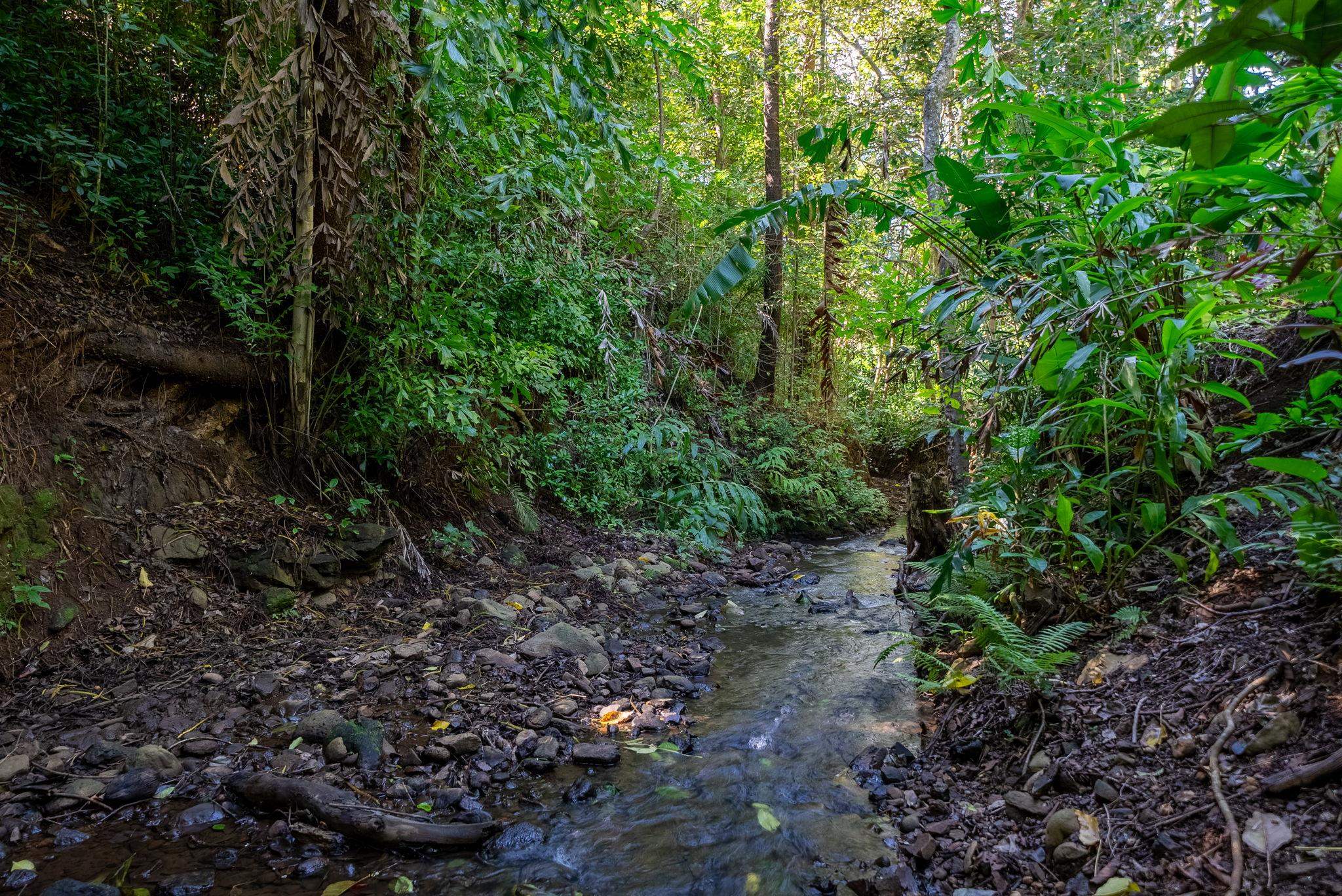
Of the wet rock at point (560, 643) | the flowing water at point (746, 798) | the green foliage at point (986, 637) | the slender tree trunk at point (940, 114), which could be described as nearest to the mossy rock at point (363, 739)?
the flowing water at point (746, 798)

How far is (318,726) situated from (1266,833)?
3303 mm

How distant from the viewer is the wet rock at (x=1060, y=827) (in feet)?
6.68

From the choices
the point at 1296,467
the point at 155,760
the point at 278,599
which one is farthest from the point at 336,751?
the point at 1296,467

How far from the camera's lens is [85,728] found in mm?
2871

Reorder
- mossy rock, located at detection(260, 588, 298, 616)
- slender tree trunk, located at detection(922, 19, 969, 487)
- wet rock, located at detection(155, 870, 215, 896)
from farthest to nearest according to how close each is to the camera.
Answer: slender tree trunk, located at detection(922, 19, 969, 487) → mossy rock, located at detection(260, 588, 298, 616) → wet rock, located at detection(155, 870, 215, 896)

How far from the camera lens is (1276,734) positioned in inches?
72.5

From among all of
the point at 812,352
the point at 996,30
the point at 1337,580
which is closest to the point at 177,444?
the point at 1337,580

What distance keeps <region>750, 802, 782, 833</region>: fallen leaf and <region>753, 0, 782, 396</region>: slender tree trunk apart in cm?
865

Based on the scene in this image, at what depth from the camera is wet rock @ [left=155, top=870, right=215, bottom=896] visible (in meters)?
2.19

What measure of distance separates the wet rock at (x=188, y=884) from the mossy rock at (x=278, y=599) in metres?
1.96

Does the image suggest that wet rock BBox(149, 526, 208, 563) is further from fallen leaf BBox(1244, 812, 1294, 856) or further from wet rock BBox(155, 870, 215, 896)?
fallen leaf BBox(1244, 812, 1294, 856)

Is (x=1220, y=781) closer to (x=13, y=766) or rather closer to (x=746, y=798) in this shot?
(x=746, y=798)

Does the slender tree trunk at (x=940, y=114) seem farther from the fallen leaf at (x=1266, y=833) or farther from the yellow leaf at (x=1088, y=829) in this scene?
the fallen leaf at (x=1266, y=833)

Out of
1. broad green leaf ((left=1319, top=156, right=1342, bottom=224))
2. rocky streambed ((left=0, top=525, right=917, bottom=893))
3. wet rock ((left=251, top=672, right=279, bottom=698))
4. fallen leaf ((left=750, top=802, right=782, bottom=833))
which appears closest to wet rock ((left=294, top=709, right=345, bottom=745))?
rocky streambed ((left=0, top=525, right=917, bottom=893))
